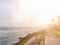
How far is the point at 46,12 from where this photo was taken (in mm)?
1503

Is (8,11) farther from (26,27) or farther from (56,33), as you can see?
(56,33)

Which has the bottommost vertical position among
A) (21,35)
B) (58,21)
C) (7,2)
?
(21,35)

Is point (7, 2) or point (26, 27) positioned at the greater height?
point (7, 2)

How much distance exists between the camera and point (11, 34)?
1.43m

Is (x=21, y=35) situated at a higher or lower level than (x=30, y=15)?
lower

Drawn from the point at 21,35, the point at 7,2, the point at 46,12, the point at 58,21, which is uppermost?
the point at 7,2

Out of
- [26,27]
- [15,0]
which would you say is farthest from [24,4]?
[26,27]

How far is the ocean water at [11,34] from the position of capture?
1.42 m

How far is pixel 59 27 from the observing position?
1462 millimetres

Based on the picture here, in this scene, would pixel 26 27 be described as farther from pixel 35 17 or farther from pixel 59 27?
pixel 59 27

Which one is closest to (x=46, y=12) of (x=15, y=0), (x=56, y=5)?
(x=56, y=5)

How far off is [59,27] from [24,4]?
48 cm

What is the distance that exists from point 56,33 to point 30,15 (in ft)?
1.19

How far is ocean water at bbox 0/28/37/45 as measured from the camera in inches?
56.0
